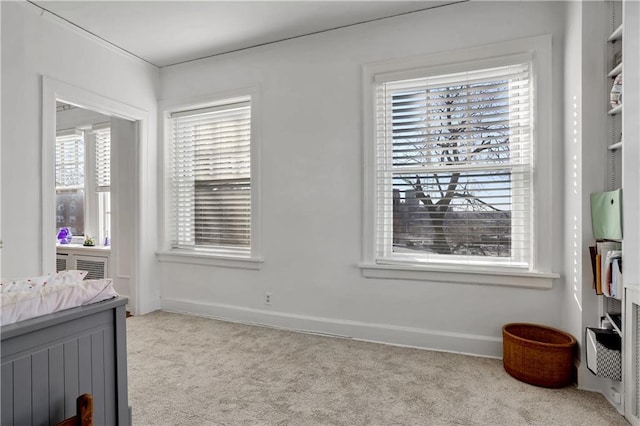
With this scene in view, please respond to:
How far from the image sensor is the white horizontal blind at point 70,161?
4.87 m

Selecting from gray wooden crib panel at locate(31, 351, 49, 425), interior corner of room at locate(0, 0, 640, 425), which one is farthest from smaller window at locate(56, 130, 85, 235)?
gray wooden crib panel at locate(31, 351, 49, 425)

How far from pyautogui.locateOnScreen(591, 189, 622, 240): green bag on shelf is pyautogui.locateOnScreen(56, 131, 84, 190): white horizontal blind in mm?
5657

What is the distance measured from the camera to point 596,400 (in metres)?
2.07

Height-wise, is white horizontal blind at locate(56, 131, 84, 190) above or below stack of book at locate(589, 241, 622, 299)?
above

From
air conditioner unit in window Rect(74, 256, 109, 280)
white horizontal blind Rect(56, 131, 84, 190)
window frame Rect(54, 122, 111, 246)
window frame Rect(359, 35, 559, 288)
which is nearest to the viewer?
window frame Rect(359, 35, 559, 288)

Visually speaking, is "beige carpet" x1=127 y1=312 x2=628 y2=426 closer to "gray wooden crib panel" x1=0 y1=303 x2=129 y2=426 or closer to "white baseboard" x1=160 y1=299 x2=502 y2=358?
"white baseboard" x1=160 y1=299 x2=502 y2=358

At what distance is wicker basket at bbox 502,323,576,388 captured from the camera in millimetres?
2193

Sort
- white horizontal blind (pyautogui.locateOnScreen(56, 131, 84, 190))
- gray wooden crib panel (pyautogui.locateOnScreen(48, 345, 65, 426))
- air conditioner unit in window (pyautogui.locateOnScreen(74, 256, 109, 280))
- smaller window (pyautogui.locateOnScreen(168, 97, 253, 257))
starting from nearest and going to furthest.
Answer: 1. gray wooden crib panel (pyautogui.locateOnScreen(48, 345, 65, 426))
2. smaller window (pyautogui.locateOnScreen(168, 97, 253, 257))
3. air conditioner unit in window (pyautogui.locateOnScreen(74, 256, 109, 280))
4. white horizontal blind (pyautogui.locateOnScreen(56, 131, 84, 190))

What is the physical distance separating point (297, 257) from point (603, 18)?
2766mm

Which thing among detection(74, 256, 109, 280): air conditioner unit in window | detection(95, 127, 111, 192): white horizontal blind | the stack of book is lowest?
detection(74, 256, 109, 280): air conditioner unit in window

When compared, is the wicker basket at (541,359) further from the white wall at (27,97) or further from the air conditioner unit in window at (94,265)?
the air conditioner unit in window at (94,265)

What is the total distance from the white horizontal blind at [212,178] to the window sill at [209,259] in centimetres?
13

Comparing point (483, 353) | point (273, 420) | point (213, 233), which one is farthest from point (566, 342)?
point (213, 233)

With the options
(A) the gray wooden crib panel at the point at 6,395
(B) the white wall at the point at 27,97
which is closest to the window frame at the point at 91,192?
(B) the white wall at the point at 27,97
